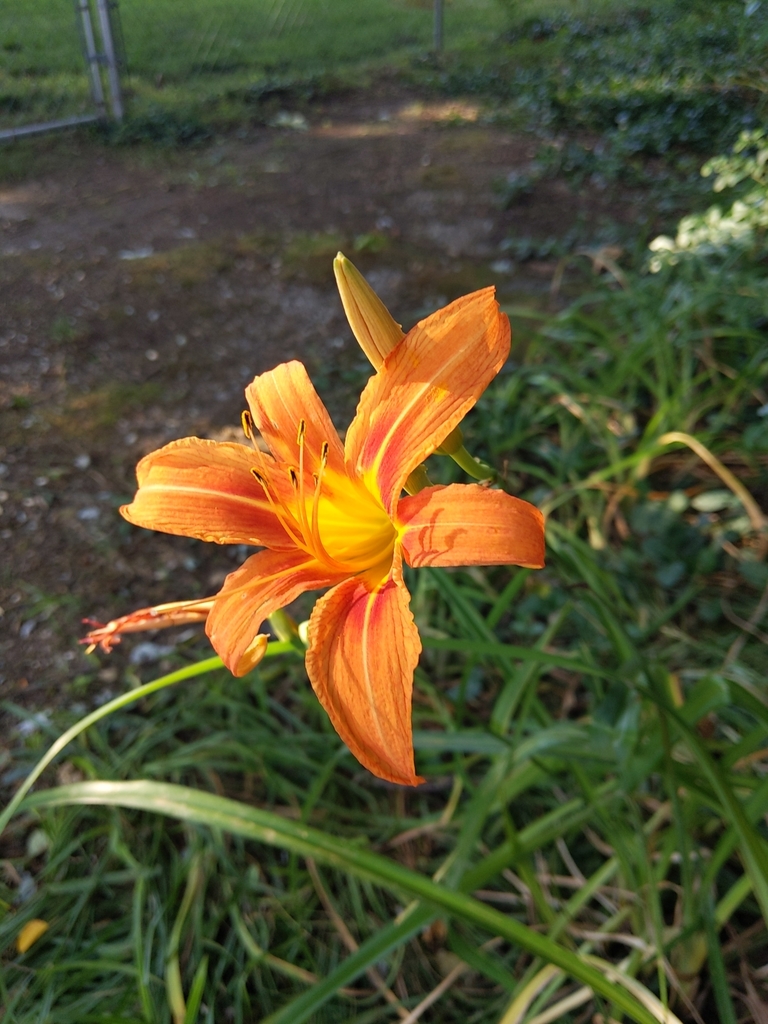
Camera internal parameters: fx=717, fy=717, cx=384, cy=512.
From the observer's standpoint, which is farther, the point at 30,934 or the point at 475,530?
the point at 30,934

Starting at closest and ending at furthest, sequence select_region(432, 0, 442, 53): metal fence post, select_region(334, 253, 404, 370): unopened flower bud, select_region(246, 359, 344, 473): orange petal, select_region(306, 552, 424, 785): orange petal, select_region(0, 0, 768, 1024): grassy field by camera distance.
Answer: select_region(306, 552, 424, 785): orange petal < select_region(334, 253, 404, 370): unopened flower bud < select_region(246, 359, 344, 473): orange petal < select_region(0, 0, 768, 1024): grassy field < select_region(432, 0, 442, 53): metal fence post

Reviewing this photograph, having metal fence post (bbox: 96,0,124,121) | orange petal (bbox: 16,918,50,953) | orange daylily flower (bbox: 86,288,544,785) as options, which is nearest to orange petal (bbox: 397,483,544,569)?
orange daylily flower (bbox: 86,288,544,785)

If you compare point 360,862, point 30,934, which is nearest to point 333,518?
point 360,862

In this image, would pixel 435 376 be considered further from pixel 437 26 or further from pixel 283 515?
pixel 437 26

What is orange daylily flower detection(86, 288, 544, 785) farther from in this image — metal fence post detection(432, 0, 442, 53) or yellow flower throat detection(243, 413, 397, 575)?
metal fence post detection(432, 0, 442, 53)

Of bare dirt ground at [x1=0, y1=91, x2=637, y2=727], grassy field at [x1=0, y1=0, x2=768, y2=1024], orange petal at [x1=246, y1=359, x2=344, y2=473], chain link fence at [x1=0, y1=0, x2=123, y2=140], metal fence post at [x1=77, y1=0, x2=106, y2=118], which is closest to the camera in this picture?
orange petal at [x1=246, y1=359, x2=344, y2=473]

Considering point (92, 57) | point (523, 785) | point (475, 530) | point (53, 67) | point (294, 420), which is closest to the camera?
point (475, 530)

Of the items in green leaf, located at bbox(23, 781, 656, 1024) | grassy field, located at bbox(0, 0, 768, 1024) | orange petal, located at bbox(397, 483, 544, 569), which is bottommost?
grassy field, located at bbox(0, 0, 768, 1024)
